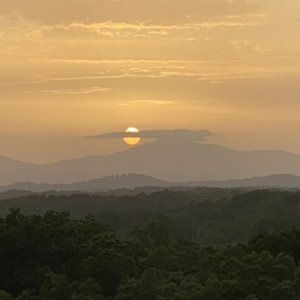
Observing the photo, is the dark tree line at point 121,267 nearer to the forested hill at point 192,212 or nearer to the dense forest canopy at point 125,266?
the dense forest canopy at point 125,266

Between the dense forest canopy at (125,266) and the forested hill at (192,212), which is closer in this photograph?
the dense forest canopy at (125,266)

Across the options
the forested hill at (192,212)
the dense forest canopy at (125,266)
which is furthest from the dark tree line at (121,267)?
the forested hill at (192,212)

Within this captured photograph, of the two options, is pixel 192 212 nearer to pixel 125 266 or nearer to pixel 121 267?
pixel 125 266

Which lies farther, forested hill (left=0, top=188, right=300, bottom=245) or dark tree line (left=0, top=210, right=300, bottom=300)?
forested hill (left=0, top=188, right=300, bottom=245)

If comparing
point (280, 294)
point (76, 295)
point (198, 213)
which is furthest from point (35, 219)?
point (198, 213)

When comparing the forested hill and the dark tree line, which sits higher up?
the forested hill

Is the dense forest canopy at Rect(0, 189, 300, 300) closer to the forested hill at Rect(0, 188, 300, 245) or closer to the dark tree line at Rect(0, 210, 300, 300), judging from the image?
the dark tree line at Rect(0, 210, 300, 300)

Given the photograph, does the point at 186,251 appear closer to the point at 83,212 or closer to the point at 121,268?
the point at 121,268

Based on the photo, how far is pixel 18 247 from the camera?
18.5m

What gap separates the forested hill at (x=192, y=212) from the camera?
6008cm

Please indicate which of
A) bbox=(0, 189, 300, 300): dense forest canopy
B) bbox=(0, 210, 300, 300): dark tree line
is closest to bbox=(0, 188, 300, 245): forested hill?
bbox=(0, 189, 300, 300): dense forest canopy

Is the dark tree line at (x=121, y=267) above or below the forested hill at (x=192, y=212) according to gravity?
below

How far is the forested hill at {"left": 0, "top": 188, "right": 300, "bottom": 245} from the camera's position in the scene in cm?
6008

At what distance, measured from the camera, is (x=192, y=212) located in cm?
8400
